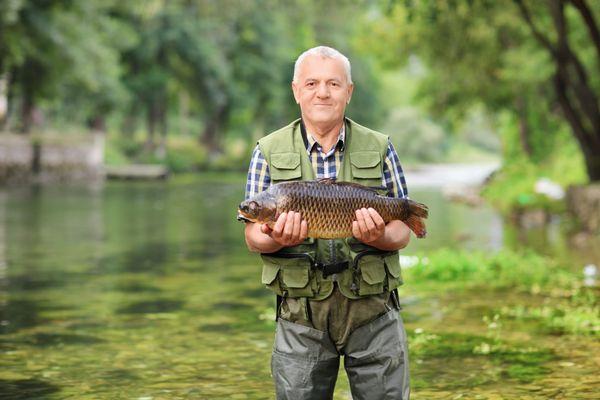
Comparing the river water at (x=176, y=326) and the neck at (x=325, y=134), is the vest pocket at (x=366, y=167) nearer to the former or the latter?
the neck at (x=325, y=134)

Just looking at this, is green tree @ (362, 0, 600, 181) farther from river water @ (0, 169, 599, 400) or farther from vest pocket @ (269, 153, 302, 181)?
vest pocket @ (269, 153, 302, 181)

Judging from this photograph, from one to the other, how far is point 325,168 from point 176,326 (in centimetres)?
526

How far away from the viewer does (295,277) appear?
15.0 ft

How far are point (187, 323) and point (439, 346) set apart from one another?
2.62 meters

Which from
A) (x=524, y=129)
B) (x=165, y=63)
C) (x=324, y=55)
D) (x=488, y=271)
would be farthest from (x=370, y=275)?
(x=165, y=63)

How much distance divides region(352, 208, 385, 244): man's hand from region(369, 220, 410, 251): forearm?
0.30 ft

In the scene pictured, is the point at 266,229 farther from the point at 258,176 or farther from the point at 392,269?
the point at 392,269

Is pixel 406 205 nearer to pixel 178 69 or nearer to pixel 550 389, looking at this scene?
pixel 550 389

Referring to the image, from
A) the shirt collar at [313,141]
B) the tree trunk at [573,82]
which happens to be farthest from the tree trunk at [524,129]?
the shirt collar at [313,141]

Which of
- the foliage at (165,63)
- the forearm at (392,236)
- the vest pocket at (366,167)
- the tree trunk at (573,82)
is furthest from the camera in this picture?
the foliage at (165,63)

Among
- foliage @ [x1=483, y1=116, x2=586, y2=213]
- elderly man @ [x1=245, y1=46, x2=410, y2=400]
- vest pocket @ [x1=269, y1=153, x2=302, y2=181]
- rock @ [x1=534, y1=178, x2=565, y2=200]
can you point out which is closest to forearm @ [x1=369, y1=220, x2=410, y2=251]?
elderly man @ [x1=245, y1=46, x2=410, y2=400]

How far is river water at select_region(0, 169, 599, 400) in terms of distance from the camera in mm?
7020

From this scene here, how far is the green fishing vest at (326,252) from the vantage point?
4.57 meters

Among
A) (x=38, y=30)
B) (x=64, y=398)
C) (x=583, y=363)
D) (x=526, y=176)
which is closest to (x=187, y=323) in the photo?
(x=64, y=398)
